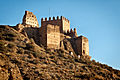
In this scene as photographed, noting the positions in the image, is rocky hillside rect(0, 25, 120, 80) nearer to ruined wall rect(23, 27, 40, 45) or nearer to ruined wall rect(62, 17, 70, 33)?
ruined wall rect(23, 27, 40, 45)

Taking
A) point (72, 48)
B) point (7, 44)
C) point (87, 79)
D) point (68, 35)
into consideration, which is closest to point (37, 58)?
point (7, 44)

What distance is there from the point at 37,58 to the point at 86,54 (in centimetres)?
1230

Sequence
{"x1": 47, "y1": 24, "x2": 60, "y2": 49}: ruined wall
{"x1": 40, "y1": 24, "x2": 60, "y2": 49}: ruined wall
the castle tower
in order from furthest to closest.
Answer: the castle tower < {"x1": 47, "y1": 24, "x2": 60, "y2": 49}: ruined wall < {"x1": 40, "y1": 24, "x2": 60, "y2": 49}: ruined wall

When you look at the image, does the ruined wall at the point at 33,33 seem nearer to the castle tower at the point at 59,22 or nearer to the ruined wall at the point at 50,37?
the ruined wall at the point at 50,37

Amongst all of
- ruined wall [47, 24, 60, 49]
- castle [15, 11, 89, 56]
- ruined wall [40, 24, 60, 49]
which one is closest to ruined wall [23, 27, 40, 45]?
castle [15, 11, 89, 56]

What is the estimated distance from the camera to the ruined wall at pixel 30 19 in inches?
1813

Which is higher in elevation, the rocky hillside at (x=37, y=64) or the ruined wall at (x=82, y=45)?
the ruined wall at (x=82, y=45)

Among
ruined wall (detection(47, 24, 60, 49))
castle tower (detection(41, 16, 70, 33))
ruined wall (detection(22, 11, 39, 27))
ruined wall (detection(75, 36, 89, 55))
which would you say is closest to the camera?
ruined wall (detection(47, 24, 60, 49))

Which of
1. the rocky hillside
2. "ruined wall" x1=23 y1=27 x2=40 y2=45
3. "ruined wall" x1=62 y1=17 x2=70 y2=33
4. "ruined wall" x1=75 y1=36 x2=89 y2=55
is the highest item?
"ruined wall" x1=62 y1=17 x2=70 y2=33

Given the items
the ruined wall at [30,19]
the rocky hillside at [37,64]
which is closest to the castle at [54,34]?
the ruined wall at [30,19]

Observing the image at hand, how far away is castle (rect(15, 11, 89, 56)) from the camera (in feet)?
136

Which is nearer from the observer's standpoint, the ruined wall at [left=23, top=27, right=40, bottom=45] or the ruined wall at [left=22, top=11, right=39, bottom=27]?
the ruined wall at [left=23, top=27, right=40, bottom=45]

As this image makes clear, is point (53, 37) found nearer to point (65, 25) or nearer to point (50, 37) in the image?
point (50, 37)

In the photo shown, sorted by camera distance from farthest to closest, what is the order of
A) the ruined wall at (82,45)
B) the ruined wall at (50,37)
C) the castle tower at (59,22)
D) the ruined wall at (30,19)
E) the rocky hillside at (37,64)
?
the castle tower at (59,22) < the ruined wall at (30,19) < the ruined wall at (82,45) < the ruined wall at (50,37) < the rocky hillside at (37,64)
